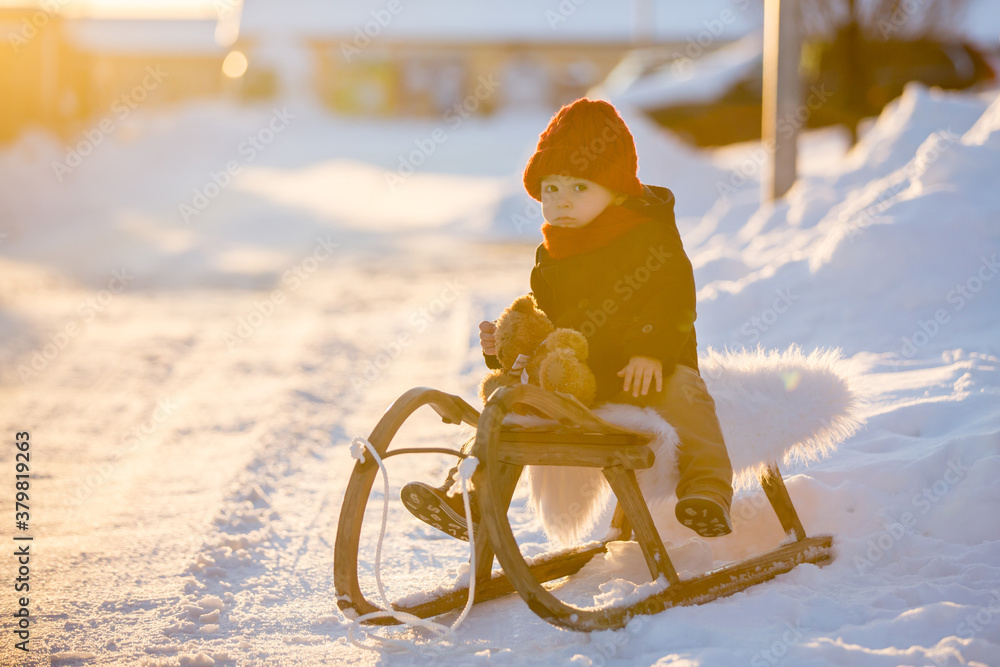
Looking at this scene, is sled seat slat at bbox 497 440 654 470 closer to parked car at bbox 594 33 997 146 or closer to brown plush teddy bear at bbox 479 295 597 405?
brown plush teddy bear at bbox 479 295 597 405

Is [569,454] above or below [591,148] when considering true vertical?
below

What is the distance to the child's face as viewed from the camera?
114 inches

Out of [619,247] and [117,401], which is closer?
[619,247]

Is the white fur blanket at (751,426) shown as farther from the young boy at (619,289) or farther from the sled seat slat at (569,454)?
the sled seat slat at (569,454)

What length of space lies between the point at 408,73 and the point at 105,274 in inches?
1033

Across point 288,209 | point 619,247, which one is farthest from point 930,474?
point 288,209

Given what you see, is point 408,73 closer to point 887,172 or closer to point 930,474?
point 887,172

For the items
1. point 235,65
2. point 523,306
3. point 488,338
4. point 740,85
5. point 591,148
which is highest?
point 235,65

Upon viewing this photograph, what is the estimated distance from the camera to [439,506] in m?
2.75

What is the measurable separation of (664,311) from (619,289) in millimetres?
164

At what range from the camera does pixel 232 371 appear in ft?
20.7

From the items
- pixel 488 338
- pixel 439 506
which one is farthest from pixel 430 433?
pixel 439 506

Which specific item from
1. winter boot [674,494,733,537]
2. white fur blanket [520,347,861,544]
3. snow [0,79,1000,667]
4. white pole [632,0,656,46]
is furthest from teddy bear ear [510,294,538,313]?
white pole [632,0,656,46]

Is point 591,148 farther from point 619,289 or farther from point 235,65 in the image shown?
point 235,65
